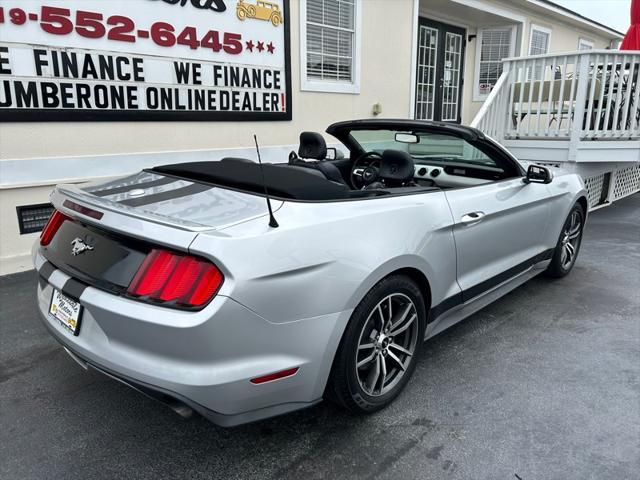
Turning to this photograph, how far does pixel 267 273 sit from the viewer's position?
5.98 feet

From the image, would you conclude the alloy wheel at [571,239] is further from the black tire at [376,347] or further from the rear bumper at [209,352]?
the rear bumper at [209,352]

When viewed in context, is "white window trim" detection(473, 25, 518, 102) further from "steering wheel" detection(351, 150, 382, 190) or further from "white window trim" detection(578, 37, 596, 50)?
"steering wheel" detection(351, 150, 382, 190)

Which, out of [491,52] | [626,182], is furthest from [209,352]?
[491,52]

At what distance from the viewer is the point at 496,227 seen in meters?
3.15

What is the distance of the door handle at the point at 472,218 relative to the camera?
2.83m

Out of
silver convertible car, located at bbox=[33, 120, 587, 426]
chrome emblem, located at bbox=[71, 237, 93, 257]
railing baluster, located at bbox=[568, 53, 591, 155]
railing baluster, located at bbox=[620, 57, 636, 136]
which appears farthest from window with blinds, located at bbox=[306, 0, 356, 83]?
chrome emblem, located at bbox=[71, 237, 93, 257]

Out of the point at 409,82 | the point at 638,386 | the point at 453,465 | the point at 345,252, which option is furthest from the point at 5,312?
the point at 409,82

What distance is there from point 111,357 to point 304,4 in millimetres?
6024

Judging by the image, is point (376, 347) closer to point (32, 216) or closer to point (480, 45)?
point (32, 216)

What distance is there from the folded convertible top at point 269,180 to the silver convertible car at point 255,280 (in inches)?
0.4

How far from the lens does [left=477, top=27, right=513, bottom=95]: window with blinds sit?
1154cm

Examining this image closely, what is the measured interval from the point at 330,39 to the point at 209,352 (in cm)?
648

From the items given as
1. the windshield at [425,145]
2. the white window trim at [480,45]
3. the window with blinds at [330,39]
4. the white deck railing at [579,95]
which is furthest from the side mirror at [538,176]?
the white window trim at [480,45]

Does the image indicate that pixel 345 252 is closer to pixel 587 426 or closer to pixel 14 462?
pixel 587 426
